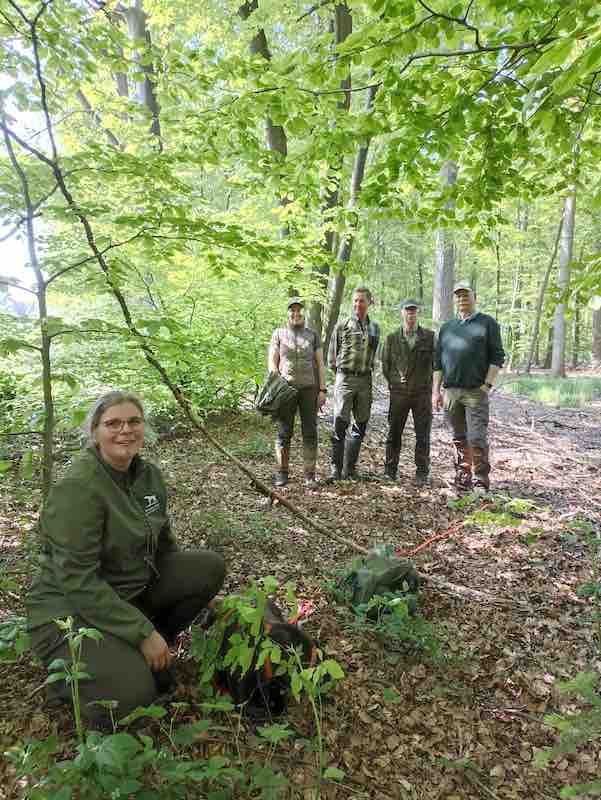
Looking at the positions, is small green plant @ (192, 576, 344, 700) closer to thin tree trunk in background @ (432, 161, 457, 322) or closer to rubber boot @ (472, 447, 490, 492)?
rubber boot @ (472, 447, 490, 492)

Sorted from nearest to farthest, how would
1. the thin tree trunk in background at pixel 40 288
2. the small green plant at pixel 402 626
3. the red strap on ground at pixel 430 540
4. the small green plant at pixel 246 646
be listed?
the small green plant at pixel 246 646
the thin tree trunk in background at pixel 40 288
the small green plant at pixel 402 626
the red strap on ground at pixel 430 540

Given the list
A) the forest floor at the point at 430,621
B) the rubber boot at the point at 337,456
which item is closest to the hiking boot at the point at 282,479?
the forest floor at the point at 430,621

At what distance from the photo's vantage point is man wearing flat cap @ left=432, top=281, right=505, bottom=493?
523cm

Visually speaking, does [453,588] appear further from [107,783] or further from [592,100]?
[592,100]

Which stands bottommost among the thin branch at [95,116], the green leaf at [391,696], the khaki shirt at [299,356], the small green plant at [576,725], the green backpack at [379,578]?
the green leaf at [391,696]

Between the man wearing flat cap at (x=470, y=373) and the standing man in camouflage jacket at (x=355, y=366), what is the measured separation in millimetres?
834

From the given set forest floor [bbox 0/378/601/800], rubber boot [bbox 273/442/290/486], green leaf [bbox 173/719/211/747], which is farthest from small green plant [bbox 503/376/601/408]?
green leaf [bbox 173/719/211/747]

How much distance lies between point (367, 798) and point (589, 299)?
273cm

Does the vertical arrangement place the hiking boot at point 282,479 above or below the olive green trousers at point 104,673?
above

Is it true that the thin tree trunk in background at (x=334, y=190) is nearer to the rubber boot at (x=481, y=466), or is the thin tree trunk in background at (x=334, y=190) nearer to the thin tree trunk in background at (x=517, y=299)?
the rubber boot at (x=481, y=466)

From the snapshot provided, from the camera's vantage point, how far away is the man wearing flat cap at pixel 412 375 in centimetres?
565

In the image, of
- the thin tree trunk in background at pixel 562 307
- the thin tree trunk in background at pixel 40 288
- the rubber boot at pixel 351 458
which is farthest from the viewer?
the thin tree trunk in background at pixel 562 307


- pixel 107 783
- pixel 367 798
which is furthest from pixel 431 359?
pixel 107 783

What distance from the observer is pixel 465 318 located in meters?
5.37
